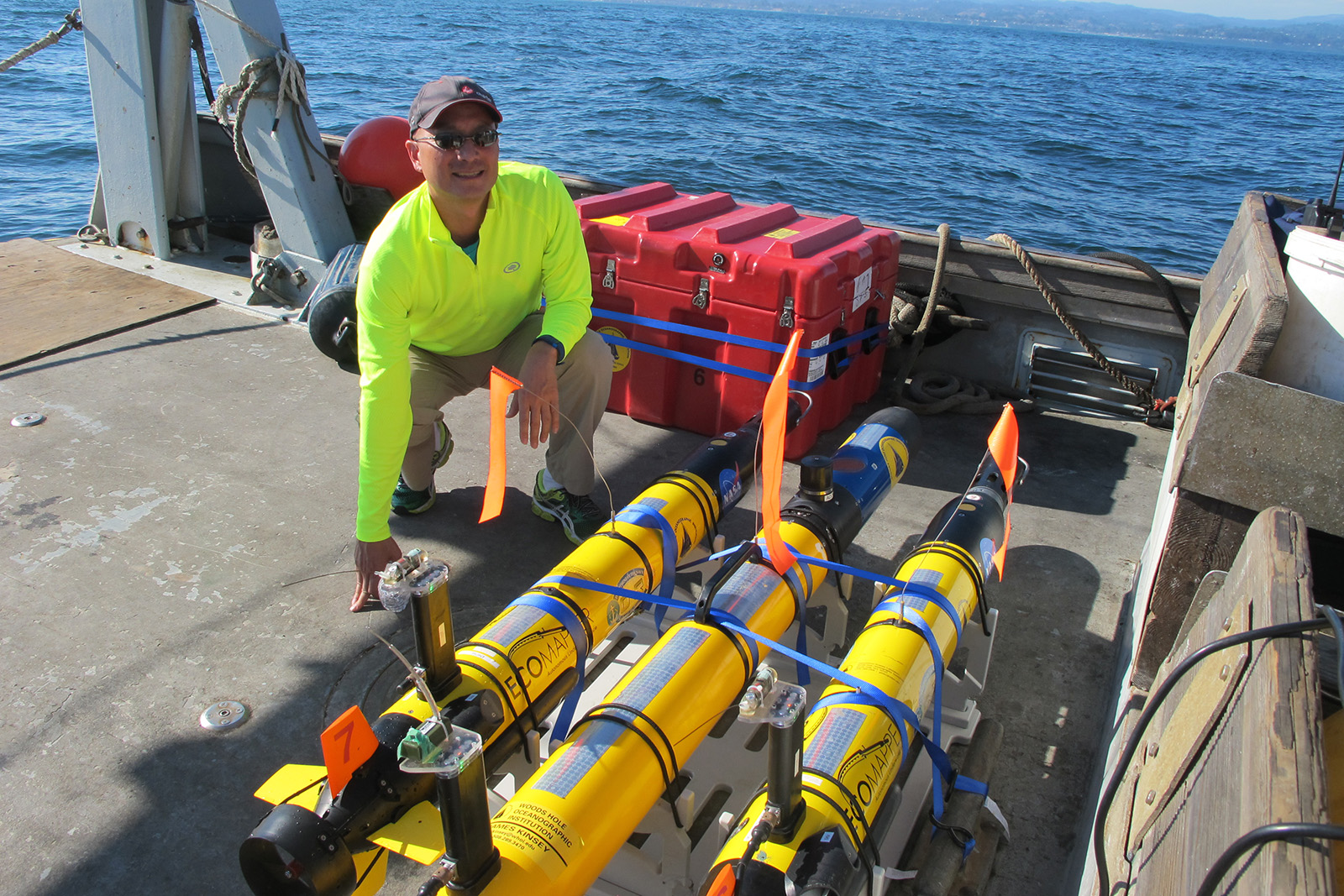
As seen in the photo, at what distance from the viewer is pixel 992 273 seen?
15.2 feet

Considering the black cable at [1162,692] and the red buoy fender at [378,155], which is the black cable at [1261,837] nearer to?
the black cable at [1162,692]

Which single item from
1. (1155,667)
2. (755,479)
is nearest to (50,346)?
(755,479)

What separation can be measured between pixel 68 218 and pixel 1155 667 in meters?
12.2

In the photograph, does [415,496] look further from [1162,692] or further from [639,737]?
[1162,692]

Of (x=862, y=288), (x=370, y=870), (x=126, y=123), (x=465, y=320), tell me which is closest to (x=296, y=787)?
(x=370, y=870)

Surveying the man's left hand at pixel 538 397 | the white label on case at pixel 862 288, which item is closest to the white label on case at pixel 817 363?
the white label on case at pixel 862 288

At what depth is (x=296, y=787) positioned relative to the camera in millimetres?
1845

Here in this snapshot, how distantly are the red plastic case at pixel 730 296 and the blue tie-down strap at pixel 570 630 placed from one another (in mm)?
1756

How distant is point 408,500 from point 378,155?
2.62 meters

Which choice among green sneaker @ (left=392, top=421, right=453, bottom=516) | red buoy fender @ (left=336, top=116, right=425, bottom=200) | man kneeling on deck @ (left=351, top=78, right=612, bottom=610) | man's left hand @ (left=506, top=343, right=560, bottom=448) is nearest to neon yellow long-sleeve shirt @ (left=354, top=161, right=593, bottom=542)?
man kneeling on deck @ (left=351, top=78, right=612, bottom=610)

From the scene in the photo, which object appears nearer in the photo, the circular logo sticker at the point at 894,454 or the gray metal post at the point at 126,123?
the circular logo sticker at the point at 894,454

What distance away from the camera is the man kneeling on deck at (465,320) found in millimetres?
2758

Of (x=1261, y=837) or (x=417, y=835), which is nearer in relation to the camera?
(x=1261, y=837)

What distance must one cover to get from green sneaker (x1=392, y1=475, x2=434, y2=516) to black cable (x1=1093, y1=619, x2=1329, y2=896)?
104 inches
